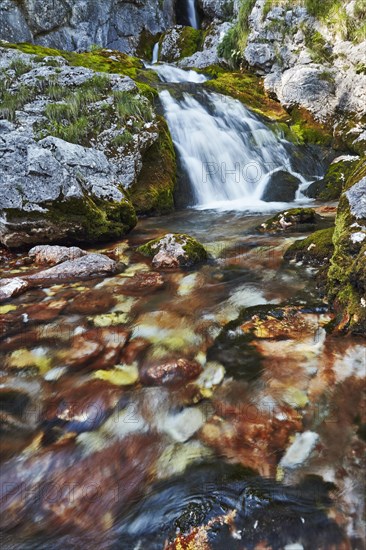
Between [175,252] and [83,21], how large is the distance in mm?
21654

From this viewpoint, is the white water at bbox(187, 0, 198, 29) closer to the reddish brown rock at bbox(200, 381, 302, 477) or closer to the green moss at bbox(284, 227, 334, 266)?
the green moss at bbox(284, 227, 334, 266)

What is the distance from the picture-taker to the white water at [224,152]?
9859mm

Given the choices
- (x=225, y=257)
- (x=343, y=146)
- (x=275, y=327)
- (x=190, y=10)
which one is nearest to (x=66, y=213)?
(x=225, y=257)

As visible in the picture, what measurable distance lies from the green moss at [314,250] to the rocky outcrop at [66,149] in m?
3.14

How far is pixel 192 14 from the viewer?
23.2 m

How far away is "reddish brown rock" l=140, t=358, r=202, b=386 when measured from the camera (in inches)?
109

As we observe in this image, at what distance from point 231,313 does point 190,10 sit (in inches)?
1030

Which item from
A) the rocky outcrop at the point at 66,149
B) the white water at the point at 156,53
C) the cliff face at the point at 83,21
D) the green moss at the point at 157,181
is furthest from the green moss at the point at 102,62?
the white water at the point at 156,53

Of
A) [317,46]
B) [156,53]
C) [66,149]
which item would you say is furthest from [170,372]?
[156,53]

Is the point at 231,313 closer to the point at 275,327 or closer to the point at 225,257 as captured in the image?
the point at 275,327

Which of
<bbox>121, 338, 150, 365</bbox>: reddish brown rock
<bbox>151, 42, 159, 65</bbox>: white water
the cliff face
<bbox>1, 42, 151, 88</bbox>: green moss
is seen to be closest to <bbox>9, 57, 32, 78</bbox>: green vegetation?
<bbox>1, 42, 151, 88</bbox>: green moss

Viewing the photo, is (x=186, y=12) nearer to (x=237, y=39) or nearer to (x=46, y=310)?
(x=237, y=39)

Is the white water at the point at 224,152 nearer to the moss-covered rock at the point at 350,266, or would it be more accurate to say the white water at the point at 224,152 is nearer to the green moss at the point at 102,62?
the green moss at the point at 102,62

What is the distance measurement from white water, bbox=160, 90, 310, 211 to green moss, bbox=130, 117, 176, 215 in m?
0.85
